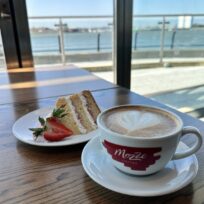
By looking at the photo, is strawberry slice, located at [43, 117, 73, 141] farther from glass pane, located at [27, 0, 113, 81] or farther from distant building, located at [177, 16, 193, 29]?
distant building, located at [177, 16, 193, 29]

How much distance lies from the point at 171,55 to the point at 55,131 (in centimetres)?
203

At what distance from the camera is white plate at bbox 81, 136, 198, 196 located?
1.14 ft

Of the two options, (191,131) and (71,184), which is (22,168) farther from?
(191,131)

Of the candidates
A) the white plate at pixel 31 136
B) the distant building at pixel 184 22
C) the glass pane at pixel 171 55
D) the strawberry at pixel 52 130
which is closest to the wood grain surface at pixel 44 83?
the white plate at pixel 31 136

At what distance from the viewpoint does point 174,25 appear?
218 cm

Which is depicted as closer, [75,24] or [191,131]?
[191,131]

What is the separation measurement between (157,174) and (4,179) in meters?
0.28

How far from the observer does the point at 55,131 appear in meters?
0.53

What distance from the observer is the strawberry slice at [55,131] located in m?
0.52

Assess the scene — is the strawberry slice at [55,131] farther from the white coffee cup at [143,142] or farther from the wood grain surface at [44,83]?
the wood grain surface at [44,83]

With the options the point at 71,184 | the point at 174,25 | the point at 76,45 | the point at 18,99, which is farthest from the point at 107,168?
the point at 76,45

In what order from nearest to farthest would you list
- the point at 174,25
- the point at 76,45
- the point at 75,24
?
1. the point at 174,25
2. the point at 75,24
3. the point at 76,45

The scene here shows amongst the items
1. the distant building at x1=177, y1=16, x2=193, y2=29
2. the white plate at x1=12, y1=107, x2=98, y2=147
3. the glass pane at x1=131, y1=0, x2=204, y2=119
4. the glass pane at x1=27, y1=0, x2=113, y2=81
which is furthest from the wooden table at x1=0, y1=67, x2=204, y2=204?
the distant building at x1=177, y1=16, x2=193, y2=29

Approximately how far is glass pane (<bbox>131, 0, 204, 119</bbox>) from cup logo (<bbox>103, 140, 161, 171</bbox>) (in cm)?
165
